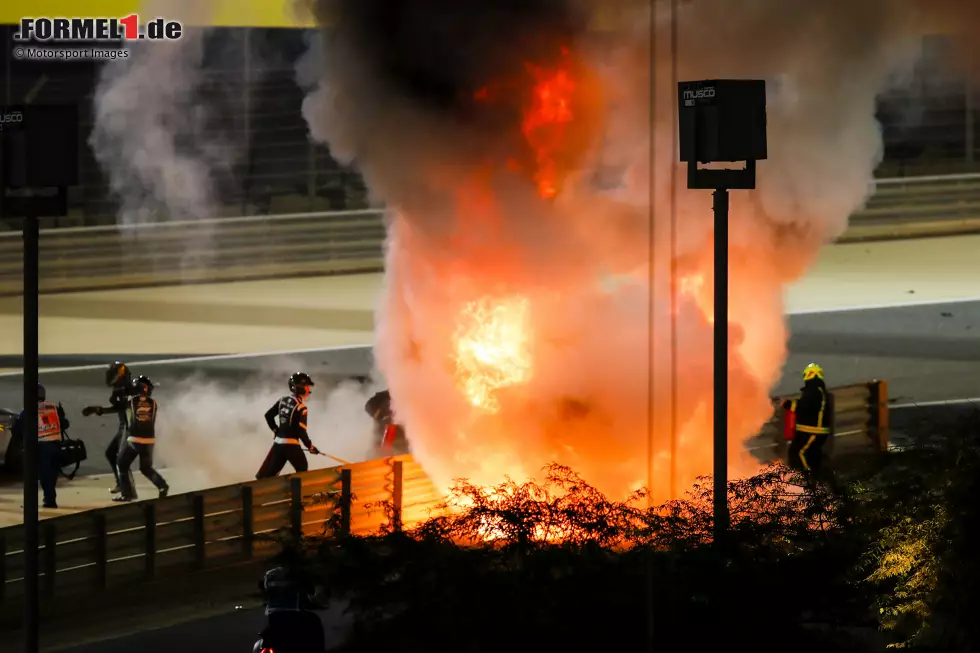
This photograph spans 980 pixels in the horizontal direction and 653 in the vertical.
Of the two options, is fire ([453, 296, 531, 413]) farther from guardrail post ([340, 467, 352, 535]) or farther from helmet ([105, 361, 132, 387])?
helmet ([105, 361, 132, 387])

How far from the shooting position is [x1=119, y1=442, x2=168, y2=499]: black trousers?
1748 cm

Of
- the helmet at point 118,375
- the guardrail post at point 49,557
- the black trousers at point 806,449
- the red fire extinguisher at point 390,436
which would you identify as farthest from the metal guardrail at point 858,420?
the guardrail post at point 49,557

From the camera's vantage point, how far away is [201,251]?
104ft

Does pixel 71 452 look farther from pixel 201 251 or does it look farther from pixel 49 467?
pixel 201 251

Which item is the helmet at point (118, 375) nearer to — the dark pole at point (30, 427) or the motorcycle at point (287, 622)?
the dark pole at point (30, 427)

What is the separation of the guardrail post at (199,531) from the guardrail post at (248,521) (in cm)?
38

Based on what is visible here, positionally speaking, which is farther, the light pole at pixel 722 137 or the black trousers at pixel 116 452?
the black trousers at pixel 116 452

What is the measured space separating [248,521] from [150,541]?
89cm

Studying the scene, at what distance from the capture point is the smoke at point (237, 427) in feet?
62.4

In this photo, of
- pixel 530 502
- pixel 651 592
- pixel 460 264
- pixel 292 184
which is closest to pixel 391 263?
pixel 460 264

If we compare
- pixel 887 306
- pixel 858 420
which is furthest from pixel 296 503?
pixel 887 306

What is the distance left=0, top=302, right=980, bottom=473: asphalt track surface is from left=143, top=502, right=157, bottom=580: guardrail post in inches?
216

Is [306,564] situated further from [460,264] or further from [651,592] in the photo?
[460,264]

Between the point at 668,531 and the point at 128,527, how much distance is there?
426 cm
